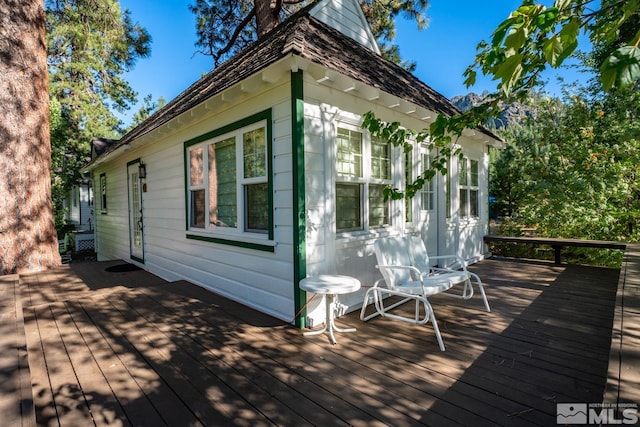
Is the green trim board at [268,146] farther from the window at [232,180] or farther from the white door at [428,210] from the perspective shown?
the white door at [428,210]

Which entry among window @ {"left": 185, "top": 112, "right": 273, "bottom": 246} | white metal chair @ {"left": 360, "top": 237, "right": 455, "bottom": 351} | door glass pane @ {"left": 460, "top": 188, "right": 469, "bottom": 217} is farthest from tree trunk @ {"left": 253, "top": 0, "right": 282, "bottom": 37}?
white metal chair @ {"left": 360, "top": 237, "right": 455, "bottom": 351}

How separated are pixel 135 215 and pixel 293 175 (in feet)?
20.3

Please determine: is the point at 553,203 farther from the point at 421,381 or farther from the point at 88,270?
the point at 88,270

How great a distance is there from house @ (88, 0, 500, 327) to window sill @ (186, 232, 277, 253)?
2 centimetres

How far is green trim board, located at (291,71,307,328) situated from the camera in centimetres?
333

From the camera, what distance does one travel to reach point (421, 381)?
2326mm

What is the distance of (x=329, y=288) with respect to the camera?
9.64 feet

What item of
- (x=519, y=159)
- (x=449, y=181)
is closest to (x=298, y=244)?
(x=449, y=181)

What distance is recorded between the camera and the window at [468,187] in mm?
6836

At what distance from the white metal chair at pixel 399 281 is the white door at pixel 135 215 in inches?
233

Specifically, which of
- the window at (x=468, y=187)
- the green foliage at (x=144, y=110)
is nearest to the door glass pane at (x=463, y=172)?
the window at (x=468, y=187)

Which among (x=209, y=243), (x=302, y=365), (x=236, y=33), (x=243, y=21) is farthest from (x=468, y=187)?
(x=236, y=33)

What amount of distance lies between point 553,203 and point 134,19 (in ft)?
50.2

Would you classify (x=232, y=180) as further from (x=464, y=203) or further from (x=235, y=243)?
(x=464, y=203)
